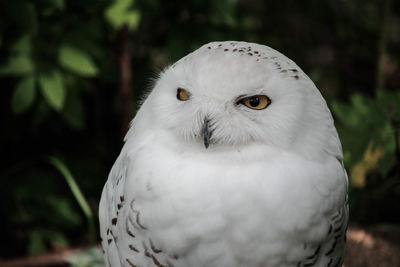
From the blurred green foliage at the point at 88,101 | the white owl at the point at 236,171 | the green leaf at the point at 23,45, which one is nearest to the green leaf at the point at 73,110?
the blurred green foliage at the point at 88,101

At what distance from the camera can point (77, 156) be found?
317 cm

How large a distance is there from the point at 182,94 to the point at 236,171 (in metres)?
0.28

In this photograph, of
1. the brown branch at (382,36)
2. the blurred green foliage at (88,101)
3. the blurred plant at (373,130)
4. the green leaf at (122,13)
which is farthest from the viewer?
the brown branch at (382,36)

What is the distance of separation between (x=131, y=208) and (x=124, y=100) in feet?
4.66

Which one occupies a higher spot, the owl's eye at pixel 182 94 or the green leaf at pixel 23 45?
the owl's eye at pixel 182 94

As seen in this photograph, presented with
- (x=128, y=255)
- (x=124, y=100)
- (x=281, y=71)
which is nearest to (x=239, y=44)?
(x=281, y=71)

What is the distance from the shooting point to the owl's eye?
1.50m

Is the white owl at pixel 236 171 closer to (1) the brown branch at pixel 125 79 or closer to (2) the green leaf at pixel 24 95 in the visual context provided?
(2) the green leaf at pixel 24 95

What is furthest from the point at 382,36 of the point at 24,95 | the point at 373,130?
the point at 24,95

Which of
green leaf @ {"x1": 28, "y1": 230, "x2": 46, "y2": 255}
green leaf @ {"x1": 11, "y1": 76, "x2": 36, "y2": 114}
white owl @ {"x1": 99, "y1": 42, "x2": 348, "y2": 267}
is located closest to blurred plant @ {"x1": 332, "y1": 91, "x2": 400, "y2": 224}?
white owl @ {"x1": 99, "y1": 42, "x2": 348, "y2": 267}

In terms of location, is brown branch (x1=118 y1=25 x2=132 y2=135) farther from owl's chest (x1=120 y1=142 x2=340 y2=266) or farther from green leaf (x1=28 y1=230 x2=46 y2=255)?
owl's chest (x1=120 y1=142 x2=340 y2=266)

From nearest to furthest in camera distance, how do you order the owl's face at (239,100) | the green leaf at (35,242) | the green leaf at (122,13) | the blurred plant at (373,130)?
1. the owl's face at (239,100)
2. the blurred plant at (373,130)
3. the green leaf at (122,13)
4. the green leaf at (35,242)

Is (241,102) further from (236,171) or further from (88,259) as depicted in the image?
(88,259)

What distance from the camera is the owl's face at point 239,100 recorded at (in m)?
1.42
